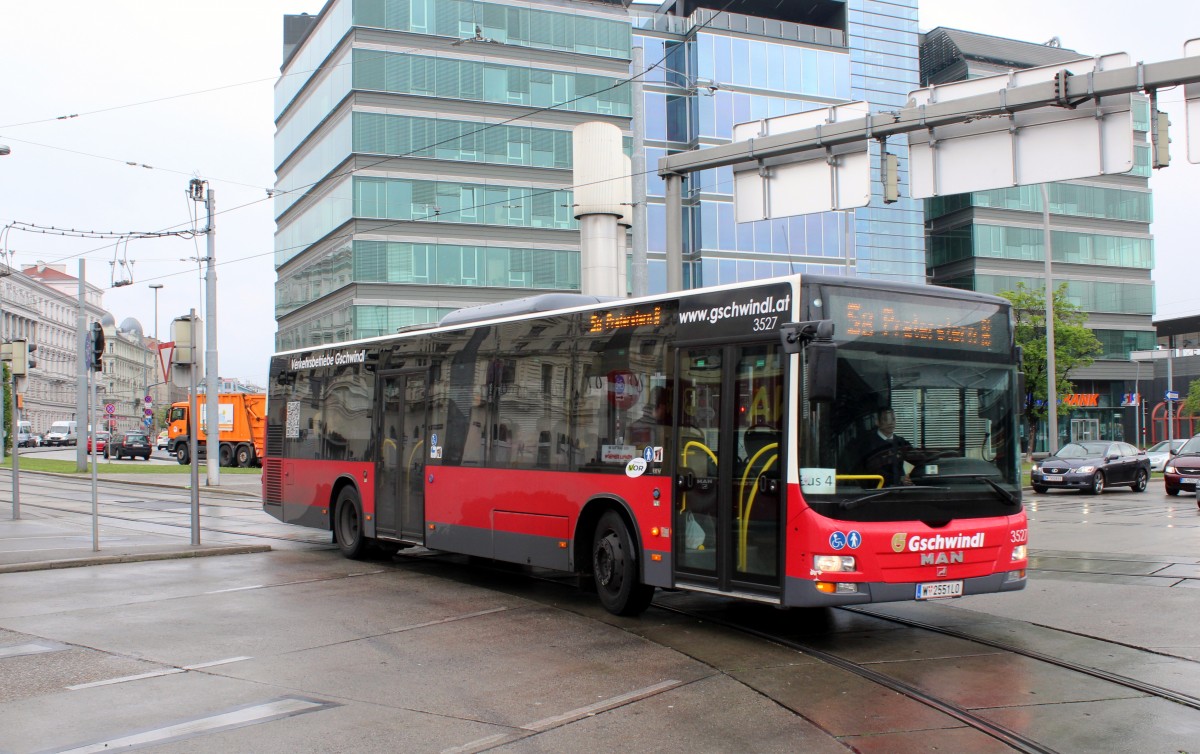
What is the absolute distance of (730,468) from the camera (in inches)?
356

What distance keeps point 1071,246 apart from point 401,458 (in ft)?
218

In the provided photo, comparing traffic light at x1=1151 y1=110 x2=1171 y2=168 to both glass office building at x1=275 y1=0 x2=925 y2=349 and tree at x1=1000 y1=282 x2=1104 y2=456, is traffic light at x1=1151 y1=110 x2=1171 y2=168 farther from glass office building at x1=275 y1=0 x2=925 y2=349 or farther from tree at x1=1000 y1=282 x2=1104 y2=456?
tree at x1=1000 y1=282 x2=1104 y2=456

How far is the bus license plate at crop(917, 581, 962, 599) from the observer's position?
847 centimetres

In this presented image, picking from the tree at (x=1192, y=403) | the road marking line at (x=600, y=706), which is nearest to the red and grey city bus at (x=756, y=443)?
the road marking line at (x=600, y=706)

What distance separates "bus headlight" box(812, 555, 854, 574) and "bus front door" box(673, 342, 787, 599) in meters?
0.38

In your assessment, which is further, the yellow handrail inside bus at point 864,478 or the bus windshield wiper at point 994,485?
the bus windshield wiper at point 994,485

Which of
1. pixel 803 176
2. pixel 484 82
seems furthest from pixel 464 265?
pixel 803 176

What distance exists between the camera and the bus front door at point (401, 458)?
13.5 m

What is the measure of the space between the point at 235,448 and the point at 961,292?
1720 inches

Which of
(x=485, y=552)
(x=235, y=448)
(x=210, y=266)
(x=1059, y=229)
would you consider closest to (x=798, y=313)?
(x=485, y=552)

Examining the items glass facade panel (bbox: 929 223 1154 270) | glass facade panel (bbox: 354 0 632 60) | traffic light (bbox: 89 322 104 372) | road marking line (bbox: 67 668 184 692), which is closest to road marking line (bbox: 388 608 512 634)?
road marking line (bbox: 67 668 184 692)

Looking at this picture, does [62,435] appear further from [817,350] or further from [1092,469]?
[817,350]

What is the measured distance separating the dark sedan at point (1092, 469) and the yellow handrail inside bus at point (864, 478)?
23.0m

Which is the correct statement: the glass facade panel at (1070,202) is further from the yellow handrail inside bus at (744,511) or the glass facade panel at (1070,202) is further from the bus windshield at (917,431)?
the yellow handrail inside bus at (744,511)
